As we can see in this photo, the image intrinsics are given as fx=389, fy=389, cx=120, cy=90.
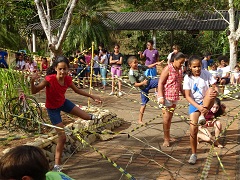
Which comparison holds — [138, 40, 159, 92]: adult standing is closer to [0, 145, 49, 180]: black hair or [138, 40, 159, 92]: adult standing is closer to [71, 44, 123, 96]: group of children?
[71, 44, 123, 96]: group of children

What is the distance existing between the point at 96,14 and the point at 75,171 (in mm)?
16621

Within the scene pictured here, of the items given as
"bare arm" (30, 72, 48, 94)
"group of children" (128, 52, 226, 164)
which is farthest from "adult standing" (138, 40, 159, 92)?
"bare arm" (30, 72, 48, 94)

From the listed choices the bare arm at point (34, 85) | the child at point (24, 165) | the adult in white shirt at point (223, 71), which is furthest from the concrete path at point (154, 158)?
the adult in white shirt at point (223, 71)

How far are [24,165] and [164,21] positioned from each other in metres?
19.3

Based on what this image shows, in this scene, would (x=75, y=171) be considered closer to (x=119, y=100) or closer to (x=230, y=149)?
(x=230, y=149)

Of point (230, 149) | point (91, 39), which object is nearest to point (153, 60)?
point (230, 149)

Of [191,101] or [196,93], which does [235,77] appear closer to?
[196,93]

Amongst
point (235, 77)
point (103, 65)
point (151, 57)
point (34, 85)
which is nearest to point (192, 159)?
point (34, 85)

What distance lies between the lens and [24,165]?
6.31ft

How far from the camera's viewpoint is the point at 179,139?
6484 millimetres

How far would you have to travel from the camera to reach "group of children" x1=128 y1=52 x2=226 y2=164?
5.11 metres

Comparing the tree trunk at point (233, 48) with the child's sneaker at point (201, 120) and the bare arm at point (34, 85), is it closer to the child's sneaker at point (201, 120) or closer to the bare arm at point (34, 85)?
the child's sneaker at point (201, 120)

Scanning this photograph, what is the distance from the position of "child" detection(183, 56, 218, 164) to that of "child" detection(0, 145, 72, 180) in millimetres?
3348

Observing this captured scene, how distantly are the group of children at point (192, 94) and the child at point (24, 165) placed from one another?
3161 mm
